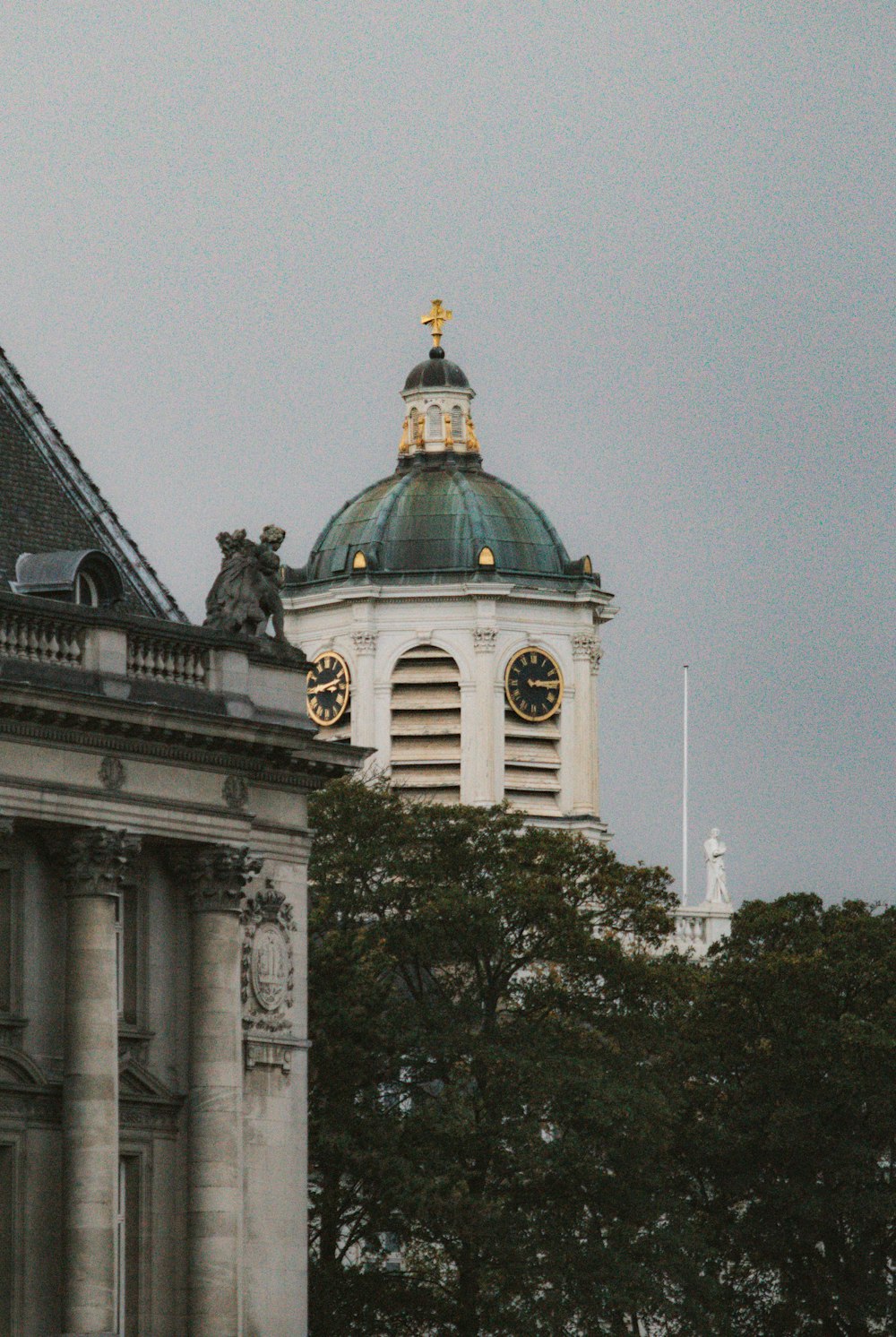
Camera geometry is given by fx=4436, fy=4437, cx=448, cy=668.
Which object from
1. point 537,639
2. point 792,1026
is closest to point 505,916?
point 792,1026

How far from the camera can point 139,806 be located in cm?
7244

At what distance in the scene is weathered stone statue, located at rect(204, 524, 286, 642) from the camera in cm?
7638

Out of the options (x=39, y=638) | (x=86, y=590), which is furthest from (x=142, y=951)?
(x=86, y=590)

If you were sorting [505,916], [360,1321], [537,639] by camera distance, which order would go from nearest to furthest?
[360,1321], [505,916], [537,639]

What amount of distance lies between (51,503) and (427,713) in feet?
315

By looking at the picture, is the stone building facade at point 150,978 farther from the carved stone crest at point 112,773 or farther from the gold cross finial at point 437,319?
the gold cross finial at point 437,319

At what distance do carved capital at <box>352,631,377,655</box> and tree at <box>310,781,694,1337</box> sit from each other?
245 ft

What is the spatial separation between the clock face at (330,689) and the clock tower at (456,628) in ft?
0.23

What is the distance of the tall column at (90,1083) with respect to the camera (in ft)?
230

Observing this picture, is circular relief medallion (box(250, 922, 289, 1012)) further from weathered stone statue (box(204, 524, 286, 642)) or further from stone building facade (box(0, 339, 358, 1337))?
weathered stone statue (box(204, 524, 286, 642))

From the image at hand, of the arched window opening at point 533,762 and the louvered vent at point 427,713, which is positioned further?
the louvered vent at point 427,713

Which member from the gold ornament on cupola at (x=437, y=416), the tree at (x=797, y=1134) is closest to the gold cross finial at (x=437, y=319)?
the gold ornament on cupola at (x=437, y=416)

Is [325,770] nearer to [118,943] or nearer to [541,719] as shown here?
[118,943]

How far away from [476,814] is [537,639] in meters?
77.4
